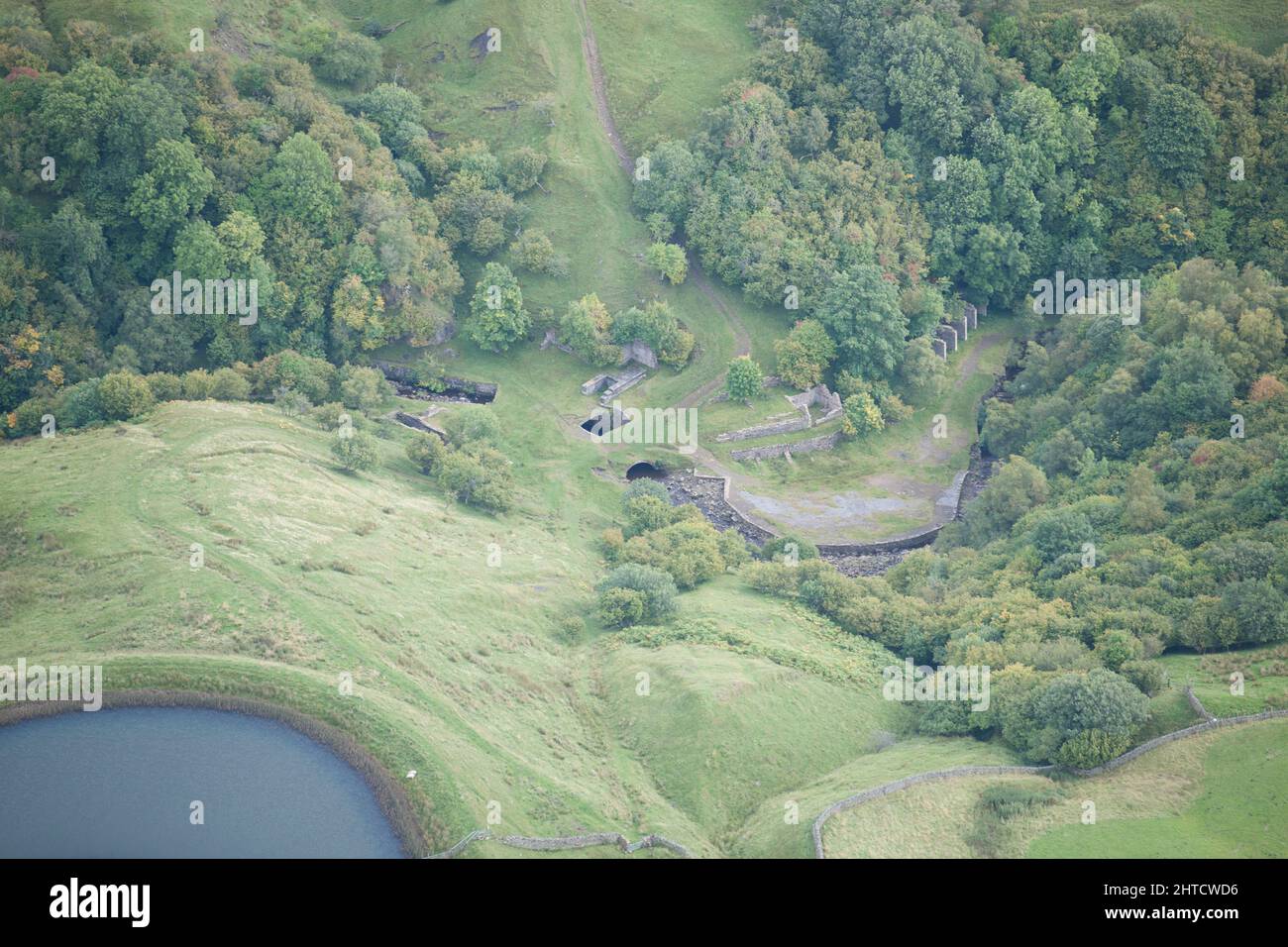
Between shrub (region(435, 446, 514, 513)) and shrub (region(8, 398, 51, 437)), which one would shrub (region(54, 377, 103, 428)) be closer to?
shrub (region(8, 398, 51, 437))

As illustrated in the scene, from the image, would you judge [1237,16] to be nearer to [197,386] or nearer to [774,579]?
[774,579]

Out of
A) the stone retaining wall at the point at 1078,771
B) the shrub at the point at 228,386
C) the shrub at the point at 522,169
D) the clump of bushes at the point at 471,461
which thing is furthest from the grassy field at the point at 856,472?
the shrub at the point at 228,386

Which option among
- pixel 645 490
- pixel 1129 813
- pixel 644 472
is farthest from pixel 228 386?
pixel 1129 813

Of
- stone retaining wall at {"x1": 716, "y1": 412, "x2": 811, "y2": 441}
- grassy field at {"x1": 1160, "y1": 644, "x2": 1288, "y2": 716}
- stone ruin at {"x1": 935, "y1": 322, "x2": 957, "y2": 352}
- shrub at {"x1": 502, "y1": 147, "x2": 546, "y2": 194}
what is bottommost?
grassy field at {"x1": 1160, "y1": 644, "x2": 1288, "y2": 716}

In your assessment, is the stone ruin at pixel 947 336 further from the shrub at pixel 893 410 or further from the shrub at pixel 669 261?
the shrub at pixel 669 261

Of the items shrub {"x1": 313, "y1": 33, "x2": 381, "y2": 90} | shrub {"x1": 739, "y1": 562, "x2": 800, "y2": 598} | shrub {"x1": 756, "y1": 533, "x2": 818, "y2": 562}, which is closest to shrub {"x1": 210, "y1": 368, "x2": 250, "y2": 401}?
shrub {"x1": 313, "y1": 33, "x2": 381, "y2": 90}

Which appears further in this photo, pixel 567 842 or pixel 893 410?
pixel 893 410
